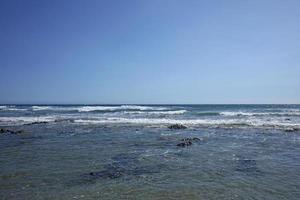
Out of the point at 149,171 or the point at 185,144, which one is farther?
the point at 185,144

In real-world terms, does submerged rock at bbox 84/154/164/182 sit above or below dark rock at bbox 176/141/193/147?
below

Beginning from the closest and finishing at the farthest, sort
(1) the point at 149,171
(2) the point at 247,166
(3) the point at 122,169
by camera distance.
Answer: (1) the point at 149,171 < (3) the point at 122,169 < (2) the point at 247,166

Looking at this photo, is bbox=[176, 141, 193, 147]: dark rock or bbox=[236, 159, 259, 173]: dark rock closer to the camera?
bbox=[236, 159, 259, 173]: dark rock

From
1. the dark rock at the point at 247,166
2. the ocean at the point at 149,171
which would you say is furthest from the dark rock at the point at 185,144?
the dark rock at the point at 247,166

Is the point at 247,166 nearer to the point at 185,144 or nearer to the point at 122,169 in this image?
the point at 122,169

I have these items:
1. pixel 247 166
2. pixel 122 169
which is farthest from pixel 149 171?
pixel 247 166

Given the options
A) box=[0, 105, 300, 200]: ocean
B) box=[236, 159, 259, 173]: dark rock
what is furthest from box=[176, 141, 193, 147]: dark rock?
box=[236, 159, 259, 173]: dark rock

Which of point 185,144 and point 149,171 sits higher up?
point 185,144

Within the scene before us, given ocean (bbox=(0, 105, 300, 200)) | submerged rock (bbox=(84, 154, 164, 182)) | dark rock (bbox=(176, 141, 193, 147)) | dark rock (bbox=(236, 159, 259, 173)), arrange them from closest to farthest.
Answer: ocean (bbox=(0, 105, 300, 200)), submerged rock (bbox=(84, 154, 164, 182)), dark rock (bbox=(236, 159, 259, 173)), dark rock (bbox=(176, 141, 193, 147))

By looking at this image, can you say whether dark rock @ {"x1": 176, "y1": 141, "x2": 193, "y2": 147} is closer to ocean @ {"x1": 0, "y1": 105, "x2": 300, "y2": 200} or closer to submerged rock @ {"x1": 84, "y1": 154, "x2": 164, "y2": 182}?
ocean @ {"x1": 0, "y1": 105, "x2": 300, "y2": 200}

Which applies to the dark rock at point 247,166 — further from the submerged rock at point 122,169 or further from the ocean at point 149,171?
the submerged rock at point 122,169

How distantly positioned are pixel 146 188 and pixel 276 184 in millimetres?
3635

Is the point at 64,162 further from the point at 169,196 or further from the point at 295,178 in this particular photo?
the point at 295,178

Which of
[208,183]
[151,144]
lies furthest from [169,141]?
[208,183]
